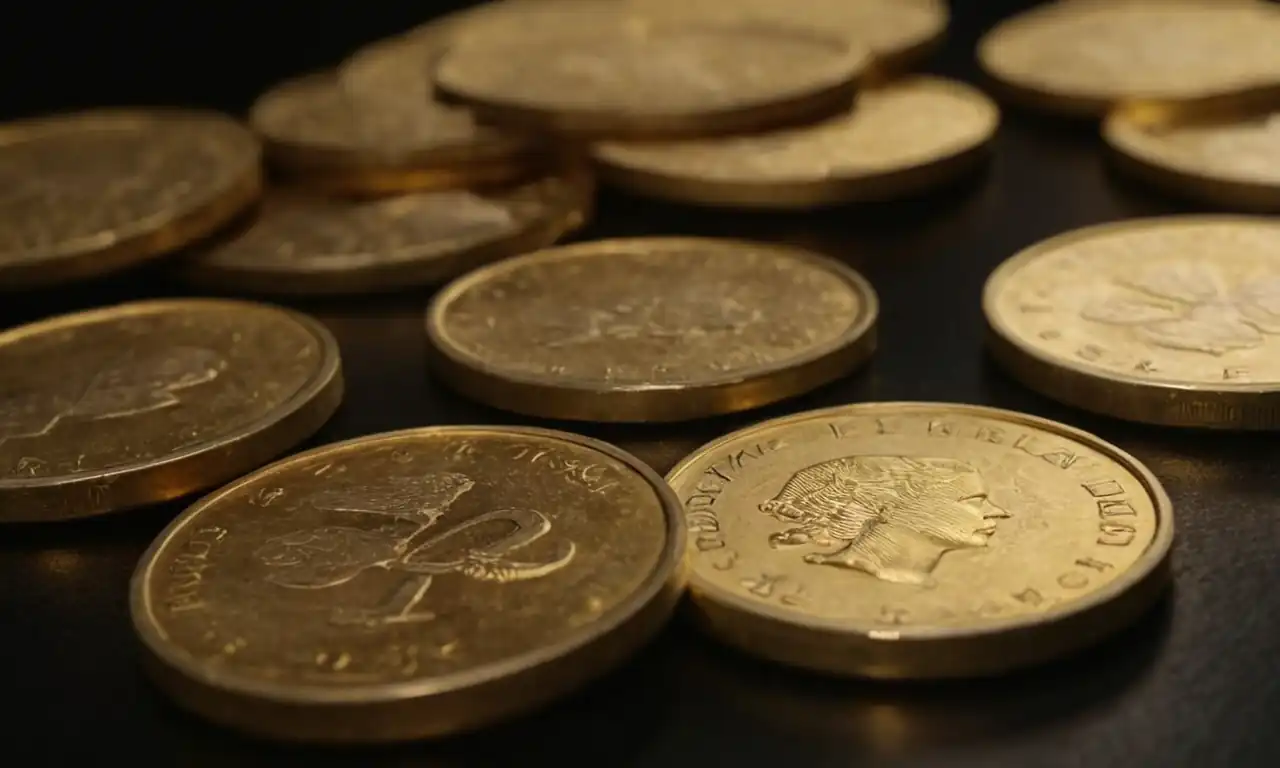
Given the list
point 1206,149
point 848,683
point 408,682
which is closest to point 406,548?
point 408,682

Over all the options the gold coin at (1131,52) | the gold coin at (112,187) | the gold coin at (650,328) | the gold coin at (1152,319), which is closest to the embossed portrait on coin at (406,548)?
the gold coin at (650,328)

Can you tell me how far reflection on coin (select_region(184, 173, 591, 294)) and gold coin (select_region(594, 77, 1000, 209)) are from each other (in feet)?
0.34

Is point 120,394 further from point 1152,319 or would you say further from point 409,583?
point 1152,319

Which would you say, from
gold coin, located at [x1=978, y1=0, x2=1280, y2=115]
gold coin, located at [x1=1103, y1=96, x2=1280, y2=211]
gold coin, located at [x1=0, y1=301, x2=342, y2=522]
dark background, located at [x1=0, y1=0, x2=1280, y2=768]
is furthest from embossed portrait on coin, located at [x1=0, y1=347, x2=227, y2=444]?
gold coin, located at [x1=978, y1=0, x2=1280, y2=115]

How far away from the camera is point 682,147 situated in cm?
198

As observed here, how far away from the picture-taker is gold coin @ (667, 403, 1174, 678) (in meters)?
1.00

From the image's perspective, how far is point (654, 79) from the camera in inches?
86.4

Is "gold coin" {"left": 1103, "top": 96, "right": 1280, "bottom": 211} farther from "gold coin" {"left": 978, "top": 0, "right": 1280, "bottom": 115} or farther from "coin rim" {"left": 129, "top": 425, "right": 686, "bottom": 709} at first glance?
"coin rim" {"left": 129, "top": 425, "right": 686, "bottom": 709}

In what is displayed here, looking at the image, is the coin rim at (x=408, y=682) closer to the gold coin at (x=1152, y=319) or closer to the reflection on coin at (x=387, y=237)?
the gold coin at (x=1152, y=319)

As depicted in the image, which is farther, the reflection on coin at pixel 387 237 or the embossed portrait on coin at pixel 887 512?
the reflection on coin at pixel 387 237

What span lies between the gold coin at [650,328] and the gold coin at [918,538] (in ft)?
0.41

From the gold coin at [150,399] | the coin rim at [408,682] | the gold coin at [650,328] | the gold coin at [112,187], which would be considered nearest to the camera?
the coin rim at [408,682]

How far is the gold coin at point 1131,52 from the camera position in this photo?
2211mm

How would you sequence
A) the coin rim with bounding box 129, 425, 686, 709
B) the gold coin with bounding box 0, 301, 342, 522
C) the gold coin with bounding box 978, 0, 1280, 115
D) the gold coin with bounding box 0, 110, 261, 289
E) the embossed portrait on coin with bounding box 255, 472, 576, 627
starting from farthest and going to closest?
the gold coin with bounding box 978, 0, 1280, 115
the gold coin with bounding box 0, 110, 261, 289
the gold coin with bounding box 0, 301, 342, 522
the embossed portrait on coin with bounding box 255, 472, 576, 627
the coin rim with bounding box 129, 425, 686, 709
